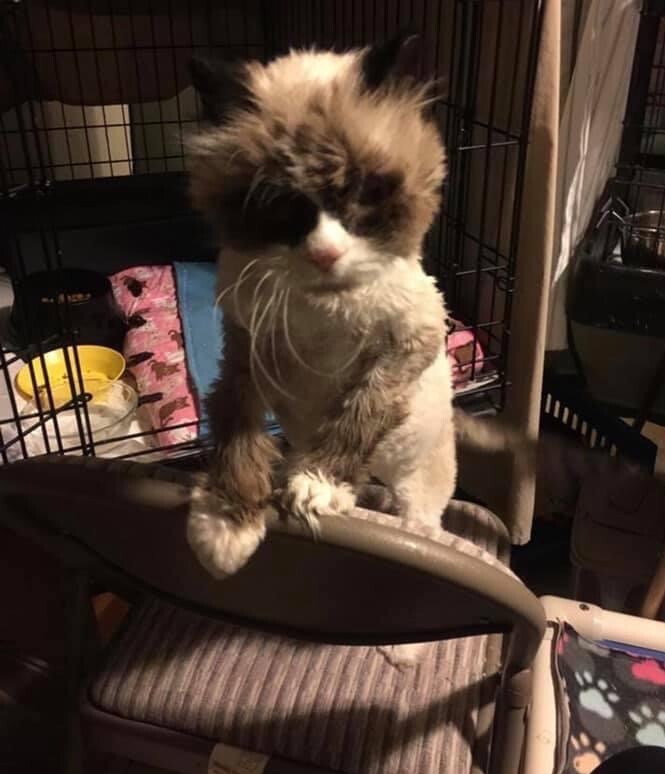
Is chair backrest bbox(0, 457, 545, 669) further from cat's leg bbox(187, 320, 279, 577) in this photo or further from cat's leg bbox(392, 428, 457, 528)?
cat's leg bbox(392, 428, 457, 528)

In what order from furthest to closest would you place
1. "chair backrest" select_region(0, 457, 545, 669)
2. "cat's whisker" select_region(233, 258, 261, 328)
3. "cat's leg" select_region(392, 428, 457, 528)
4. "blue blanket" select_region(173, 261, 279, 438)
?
1. "blue blanket" select_region(173, 261, 279, 438)
2. "cat's leg" select_region(392, 428, 457, 528)
3. "cat's whisker" select_region(233, 258, 261, 328)
4. "chair backrest" select_region(0, 457, 545, 669)

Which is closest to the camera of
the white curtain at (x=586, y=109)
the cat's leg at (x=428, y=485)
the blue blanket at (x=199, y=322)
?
the cat's leg at (x=428, y=485)

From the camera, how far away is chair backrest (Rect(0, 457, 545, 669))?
614mm

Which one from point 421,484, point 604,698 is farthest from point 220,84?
point 604,698

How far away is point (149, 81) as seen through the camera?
2115 millimetres

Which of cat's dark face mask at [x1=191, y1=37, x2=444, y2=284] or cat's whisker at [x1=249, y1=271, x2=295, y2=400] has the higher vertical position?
cat's dark face mask at [x1=191, y1=37, x2=444, y2=284]

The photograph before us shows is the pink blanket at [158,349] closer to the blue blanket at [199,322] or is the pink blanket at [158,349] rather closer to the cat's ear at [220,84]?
the blue blanket at [199,322]

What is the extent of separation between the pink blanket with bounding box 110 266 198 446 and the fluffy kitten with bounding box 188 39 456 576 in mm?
578

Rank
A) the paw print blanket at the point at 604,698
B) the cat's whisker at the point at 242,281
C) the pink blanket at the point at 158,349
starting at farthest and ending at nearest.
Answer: the pink blanket at the point at 158,349
the paw print blanket at the point at 604,698
the cat's whisker at the point at 242,281

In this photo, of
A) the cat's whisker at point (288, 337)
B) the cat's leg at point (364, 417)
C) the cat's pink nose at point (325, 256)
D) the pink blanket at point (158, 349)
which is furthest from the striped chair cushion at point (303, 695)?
the pink blanket at point (158, 349)

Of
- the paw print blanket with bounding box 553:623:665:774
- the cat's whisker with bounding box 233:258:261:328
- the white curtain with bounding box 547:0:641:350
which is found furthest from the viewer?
the white curtain with bounding box 547:0:641:350

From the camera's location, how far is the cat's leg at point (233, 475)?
71 cm

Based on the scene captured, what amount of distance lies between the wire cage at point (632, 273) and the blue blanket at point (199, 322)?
0.70m

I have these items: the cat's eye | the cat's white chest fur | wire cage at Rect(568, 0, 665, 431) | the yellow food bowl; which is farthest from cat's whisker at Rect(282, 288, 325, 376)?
the yellow food bowl
